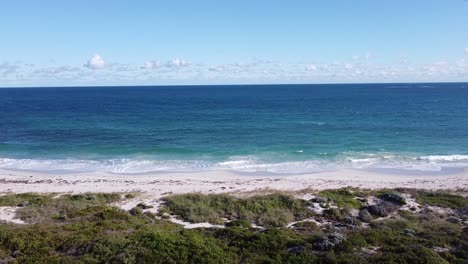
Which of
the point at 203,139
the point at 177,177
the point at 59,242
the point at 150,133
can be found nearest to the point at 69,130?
the point at 150,133

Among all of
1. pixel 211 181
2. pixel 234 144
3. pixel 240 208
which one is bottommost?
pixel 211 181

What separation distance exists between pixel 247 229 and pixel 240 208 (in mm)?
4570

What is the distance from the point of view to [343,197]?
2430 cm

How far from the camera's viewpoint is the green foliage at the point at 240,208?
65.4ft

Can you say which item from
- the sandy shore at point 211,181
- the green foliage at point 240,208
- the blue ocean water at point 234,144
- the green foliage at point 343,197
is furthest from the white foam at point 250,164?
the green foliage at point 240,208

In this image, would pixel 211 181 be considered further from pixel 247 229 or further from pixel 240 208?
pixel 247 229

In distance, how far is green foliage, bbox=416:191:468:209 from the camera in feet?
74.6

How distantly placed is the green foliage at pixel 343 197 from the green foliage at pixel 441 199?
439 cm

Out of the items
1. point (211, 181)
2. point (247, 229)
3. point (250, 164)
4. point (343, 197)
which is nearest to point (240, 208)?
point (247, 229)

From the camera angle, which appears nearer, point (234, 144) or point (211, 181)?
point (211, 181)

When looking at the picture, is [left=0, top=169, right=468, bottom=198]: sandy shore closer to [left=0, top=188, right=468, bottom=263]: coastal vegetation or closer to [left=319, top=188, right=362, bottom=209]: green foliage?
[left=319, top=188, right=362, bottom=209]: green foliage

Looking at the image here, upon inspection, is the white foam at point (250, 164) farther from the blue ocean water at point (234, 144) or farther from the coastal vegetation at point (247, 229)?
the coastal vegetation at point (247, 229)

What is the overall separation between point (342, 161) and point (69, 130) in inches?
1815

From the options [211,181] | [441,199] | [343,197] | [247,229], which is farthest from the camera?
[211,181]
